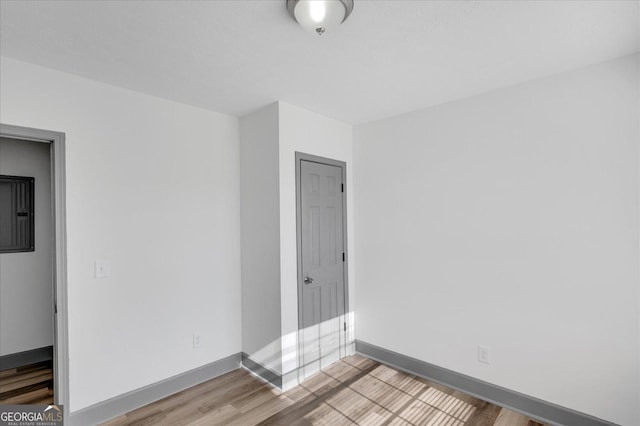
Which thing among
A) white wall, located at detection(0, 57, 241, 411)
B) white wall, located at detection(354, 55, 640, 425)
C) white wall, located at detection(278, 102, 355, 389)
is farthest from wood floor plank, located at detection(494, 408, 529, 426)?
white wall, located at detection(0, 57, 241, 411)

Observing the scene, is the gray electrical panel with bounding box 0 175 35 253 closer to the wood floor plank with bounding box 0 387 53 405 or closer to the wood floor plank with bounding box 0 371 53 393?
the wood floor plank with bounding box 0 371 53 393

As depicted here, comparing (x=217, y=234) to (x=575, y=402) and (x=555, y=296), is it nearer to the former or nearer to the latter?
(x=555, y=296)

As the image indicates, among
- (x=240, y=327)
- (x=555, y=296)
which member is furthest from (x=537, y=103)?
(x=240, y=327)

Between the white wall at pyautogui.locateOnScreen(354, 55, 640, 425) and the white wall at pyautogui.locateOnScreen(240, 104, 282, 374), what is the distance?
43.7 inches

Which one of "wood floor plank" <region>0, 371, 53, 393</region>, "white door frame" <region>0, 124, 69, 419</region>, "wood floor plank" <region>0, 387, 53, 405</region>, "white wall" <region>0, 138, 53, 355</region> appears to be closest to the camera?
"white door frame" <region>0, 124, 69, 419</region>

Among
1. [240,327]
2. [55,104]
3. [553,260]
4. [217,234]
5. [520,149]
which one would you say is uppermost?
[55,104]

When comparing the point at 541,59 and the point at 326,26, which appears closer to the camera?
the point at 326,26

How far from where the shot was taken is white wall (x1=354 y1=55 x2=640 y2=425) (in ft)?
6.81

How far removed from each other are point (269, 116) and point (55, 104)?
1.53 m

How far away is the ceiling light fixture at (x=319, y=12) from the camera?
1.51m

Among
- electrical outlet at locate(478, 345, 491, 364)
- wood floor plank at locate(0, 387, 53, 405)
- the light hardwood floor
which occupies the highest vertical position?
electrical outlet at locate(478, 345, 491, 364)

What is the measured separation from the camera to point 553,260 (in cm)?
231

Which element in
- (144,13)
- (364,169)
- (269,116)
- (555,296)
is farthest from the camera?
(364,169)

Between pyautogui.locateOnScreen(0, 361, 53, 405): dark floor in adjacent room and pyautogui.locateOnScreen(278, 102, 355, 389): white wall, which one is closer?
pyautogui.locateOnScreen(0, 361, 53, 405): dark floor in adjacent room
